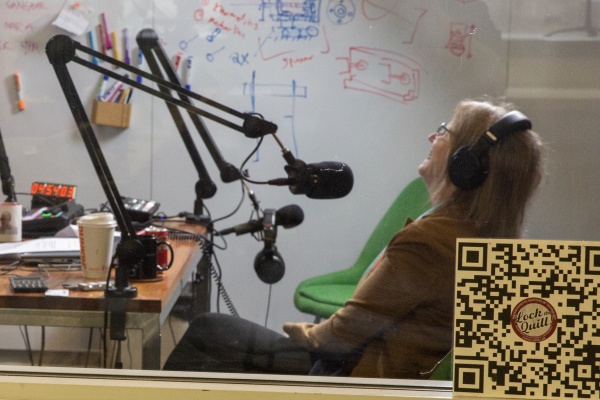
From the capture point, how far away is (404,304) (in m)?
1.03

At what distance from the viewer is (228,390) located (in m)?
0.65

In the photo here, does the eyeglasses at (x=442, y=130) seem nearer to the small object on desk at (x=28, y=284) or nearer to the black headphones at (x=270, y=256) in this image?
the black headphones at (x=270, y=256)

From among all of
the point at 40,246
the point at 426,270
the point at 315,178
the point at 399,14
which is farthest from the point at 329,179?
the point at 40,246

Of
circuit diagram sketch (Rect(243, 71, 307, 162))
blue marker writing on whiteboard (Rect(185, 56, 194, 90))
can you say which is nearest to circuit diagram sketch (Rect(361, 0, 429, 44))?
circuit diagram sketch (Rect(243, 71, 307, 162))

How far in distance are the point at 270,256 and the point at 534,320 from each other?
69cm

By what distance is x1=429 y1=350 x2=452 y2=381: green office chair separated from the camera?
0.68m

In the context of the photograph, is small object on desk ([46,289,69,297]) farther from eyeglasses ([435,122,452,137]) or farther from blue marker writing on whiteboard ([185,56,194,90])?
eyeglasses ([435,122,452,137])

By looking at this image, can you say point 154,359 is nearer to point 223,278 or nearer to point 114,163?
point 114,163

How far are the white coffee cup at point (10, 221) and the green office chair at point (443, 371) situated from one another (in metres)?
1.04

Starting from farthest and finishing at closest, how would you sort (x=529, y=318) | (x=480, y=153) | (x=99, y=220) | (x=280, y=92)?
(x=280, y=92) → (x=99, y=220) → (x=480, y=153) → (x=529, y=318)

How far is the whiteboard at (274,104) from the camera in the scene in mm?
1098

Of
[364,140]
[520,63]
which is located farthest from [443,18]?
[364,140]

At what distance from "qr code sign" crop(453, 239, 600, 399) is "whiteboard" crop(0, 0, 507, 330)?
0.44m

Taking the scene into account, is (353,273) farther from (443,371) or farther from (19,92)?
(19,92)
